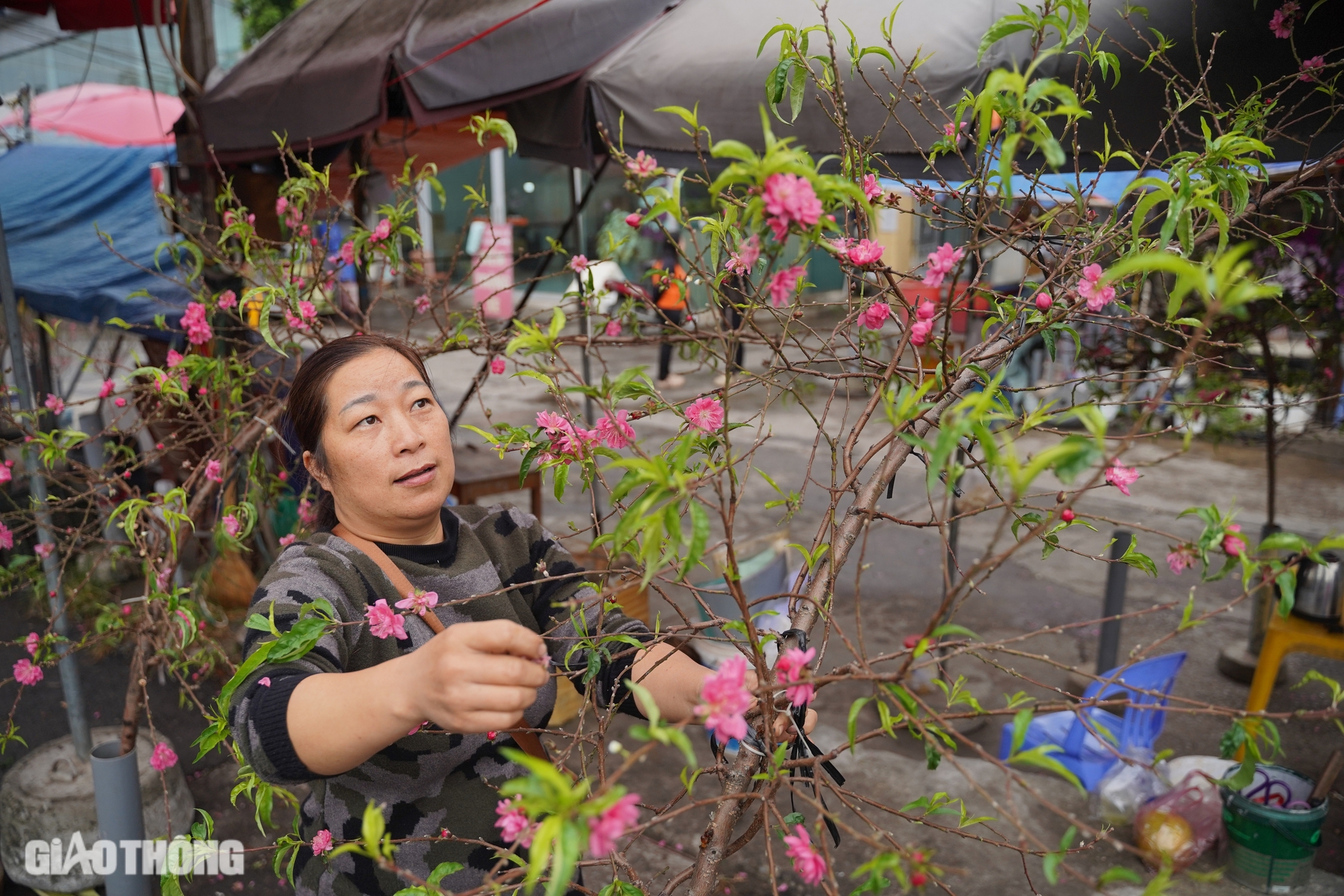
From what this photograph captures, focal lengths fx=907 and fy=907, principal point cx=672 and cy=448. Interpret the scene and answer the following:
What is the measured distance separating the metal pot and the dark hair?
A: 130 inches

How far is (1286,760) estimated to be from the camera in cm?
367

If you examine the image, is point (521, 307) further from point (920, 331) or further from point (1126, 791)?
point (1126, 791)

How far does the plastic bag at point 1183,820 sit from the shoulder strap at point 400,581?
236 cm

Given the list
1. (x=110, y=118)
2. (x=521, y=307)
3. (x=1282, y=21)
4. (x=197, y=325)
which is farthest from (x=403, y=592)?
(x=110, y=118)

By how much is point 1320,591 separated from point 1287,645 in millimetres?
231

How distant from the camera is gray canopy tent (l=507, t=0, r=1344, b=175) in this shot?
2309 millimetres

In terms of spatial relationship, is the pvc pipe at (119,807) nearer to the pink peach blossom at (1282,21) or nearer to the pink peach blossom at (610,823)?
the pink peach blossom at (610,823)

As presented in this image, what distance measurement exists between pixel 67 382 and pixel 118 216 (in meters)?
4.40

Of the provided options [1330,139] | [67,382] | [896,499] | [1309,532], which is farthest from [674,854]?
[67,382]

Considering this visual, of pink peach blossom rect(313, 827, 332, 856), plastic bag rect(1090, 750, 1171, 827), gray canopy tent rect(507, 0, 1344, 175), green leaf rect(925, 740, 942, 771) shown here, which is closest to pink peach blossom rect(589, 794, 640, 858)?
green leaf rect(925, 740, 942, 771)

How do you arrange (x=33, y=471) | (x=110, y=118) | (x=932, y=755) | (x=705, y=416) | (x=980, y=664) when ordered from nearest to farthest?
(x=932, y=755) → (x=705, y=416) → (x=33, y=471) → (x=980, y=664) → (x=110, y=118)

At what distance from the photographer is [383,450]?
147 centimetres

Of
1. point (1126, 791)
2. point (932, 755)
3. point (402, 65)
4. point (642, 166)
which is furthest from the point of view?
point (402, 65)

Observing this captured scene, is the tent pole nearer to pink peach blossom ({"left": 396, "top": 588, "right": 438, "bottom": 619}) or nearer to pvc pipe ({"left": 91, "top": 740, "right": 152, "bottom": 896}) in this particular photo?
pink peach blossom ({"left": 396, "top": 588, "right": 438, "bottom": 619})
